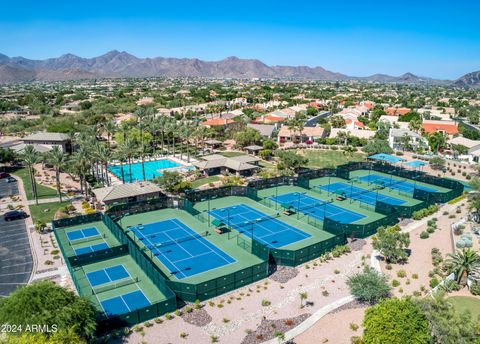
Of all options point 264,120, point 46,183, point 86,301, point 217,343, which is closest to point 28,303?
point 86,301

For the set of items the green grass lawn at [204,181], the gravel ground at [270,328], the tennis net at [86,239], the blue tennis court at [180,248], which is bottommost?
the tennis net at [86,239]

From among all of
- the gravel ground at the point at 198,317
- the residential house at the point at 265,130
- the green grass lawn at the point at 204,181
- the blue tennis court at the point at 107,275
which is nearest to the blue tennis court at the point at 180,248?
the blue tennis court at the point at 107,275

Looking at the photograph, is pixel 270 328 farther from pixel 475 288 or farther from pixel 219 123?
pixel 219 123

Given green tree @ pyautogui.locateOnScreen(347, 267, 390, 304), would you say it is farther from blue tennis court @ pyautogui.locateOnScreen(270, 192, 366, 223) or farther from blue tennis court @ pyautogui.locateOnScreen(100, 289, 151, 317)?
blue tennis court @ pyautogui.locateOnScreen(270, 192, 366, 223)

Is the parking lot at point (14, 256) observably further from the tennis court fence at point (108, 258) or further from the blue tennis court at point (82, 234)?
the blue tennis court at point (82, 234)

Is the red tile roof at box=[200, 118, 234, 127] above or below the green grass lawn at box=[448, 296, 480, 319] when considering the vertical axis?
above

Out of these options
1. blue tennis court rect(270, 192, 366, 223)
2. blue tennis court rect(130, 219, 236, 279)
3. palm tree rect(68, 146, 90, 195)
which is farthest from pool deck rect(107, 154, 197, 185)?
blue tennis court rect(270, 192, 366, 223)

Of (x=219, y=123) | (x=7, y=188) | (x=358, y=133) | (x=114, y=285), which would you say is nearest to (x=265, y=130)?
(x=219, y=123)
